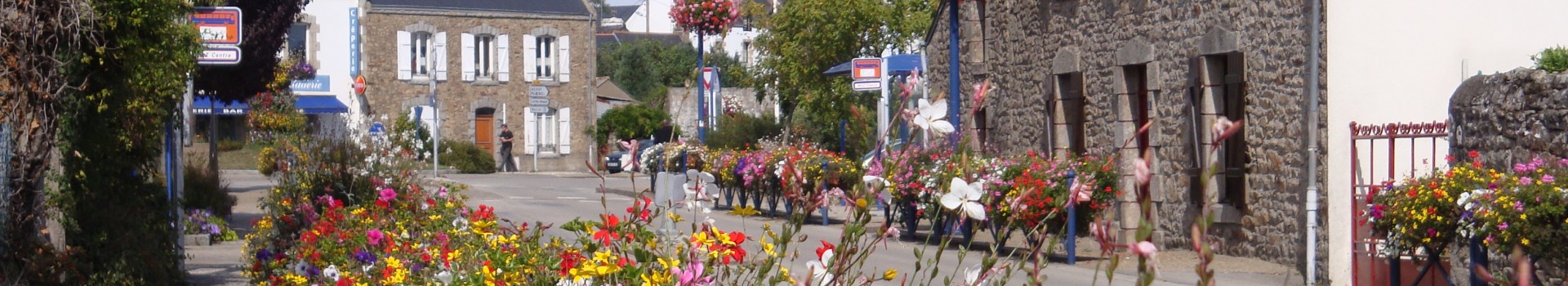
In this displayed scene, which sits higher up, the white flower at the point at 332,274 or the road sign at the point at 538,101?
the road sign at the point at 538,101

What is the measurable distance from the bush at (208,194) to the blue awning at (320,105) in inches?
863

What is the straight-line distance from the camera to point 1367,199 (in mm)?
9273

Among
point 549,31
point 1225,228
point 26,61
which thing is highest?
point 549,31

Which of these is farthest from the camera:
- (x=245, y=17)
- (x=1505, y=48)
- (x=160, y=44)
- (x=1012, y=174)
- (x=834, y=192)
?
(x=245, y=17)

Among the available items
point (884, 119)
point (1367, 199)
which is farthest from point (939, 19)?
point (1367, 199)

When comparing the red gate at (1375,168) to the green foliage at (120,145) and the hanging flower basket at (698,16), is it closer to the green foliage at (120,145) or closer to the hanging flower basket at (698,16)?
the green foliage at (120,145)

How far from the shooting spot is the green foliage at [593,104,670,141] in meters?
42.7

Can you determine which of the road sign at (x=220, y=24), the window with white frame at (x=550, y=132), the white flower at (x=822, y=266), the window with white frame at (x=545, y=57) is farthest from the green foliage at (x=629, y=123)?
the white flower at (x=822, y=266)

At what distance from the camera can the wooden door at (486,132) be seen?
40.8m

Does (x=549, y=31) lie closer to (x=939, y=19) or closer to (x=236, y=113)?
(x=236, y=113)

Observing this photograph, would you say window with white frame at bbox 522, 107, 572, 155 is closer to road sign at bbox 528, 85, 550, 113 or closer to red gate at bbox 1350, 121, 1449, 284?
road sign at bbox 528, 85, 550, 113

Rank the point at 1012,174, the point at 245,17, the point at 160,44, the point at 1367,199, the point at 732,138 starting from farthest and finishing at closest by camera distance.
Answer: the point at 732,138
the point at 245,17
the point at 1012,174
the point at 1367,199
the point at 160,44

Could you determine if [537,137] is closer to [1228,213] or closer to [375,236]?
[1228,213]

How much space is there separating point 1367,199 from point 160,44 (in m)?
6.70
